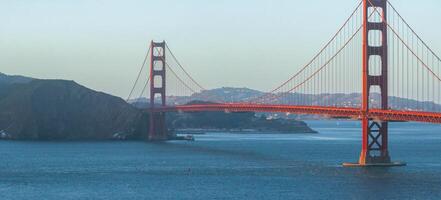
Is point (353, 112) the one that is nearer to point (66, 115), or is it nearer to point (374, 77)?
point (374, 77)

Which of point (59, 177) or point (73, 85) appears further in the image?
point (73, 85)

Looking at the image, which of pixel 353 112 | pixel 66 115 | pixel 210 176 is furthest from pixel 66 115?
pixel 210 176

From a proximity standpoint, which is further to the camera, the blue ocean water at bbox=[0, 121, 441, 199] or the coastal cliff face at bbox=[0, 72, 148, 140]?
the coastal cliff face at bbox=[0, 72, 148, 140]

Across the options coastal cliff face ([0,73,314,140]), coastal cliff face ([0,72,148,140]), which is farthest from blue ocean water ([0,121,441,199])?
coastal cliff face ([0,72,148,140])

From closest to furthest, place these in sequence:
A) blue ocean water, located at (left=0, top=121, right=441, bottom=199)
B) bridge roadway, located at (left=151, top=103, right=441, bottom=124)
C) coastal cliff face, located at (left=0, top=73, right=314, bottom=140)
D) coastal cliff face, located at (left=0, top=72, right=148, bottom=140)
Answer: blue ocean water, located at (left=0, top=121, right=441, bottom=199) < bridge roadway, located at (left=151, top=103, right=441, bottom=124) < coastal cliff face, located at (left=0, top=73, right=314, bottom=140) < coastal cliff face, located at (left=0, top=72, right=148, bottom=140)

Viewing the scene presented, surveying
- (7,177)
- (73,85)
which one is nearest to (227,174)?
(7,177)

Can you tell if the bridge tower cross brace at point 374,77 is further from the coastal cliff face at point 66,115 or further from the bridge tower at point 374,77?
the coastal cliff face at point 66,115

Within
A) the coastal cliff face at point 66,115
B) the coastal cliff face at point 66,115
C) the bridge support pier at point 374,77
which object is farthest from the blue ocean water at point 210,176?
the coastal cliff face at point 66,115

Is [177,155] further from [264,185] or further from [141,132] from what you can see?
[141,132]

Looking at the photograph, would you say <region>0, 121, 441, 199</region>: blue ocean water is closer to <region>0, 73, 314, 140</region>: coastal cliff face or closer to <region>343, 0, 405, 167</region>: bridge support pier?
<region>343, 0, 405, 167</region>: bridge support pier
